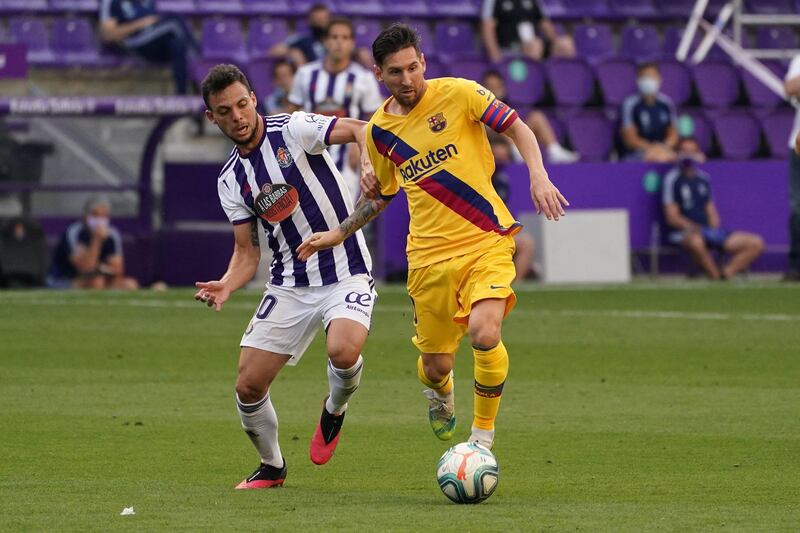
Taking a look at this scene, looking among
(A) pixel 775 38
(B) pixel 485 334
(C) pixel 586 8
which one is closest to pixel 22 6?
(C) pixel 586 8

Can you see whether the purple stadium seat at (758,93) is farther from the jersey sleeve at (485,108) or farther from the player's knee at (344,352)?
the player's knee at (344,352)

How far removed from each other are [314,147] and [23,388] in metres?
3.80

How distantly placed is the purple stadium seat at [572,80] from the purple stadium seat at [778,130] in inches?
93.1

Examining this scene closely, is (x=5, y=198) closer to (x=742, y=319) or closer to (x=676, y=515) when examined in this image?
(x=742, y=319)

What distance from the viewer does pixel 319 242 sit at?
6898mm

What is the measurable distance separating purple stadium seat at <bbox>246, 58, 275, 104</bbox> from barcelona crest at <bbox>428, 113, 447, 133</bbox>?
12.1m

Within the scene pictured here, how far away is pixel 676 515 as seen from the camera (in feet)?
19.2

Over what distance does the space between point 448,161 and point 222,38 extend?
14434 mm

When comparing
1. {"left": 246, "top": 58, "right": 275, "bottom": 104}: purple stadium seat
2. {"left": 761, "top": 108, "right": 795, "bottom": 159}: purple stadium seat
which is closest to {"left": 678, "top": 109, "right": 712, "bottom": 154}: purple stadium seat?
{"left": 761, "top": 108, "right": 795, "bottom": 159}: purple stadium seat

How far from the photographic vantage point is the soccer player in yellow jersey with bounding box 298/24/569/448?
7059 millimetres

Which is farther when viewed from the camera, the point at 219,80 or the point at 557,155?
the point at 557,155

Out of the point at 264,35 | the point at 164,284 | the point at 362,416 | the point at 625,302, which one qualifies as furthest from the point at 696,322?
the point at 264,35

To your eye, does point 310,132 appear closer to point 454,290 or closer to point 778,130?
point 454,290

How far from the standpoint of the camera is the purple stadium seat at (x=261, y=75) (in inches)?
760
